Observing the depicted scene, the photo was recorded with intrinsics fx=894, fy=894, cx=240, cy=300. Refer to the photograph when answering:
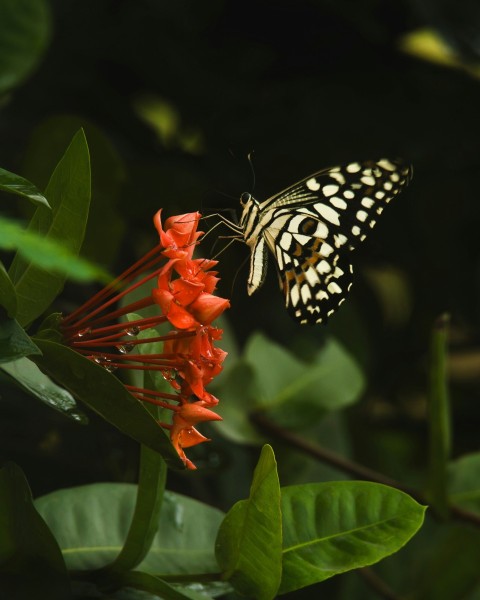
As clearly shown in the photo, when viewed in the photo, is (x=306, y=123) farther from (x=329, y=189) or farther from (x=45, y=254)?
(x=45, y=254)

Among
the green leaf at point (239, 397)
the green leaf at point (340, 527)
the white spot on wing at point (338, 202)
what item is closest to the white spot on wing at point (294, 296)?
the white spot on wing at point (338, 202)

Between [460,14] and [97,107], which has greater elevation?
A: [460,14]

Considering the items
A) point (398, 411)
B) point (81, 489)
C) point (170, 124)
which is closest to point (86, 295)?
point (81, 489)

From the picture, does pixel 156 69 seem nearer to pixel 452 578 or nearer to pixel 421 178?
pixel 421 178

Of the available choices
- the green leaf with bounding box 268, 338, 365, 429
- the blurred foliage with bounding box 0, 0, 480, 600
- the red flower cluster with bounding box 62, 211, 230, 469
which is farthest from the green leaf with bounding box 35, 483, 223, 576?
the blurred foliage with bounding box 0, 0, 480, 600

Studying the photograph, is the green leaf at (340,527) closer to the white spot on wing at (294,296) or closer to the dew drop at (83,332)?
the dew drop at (83,332)

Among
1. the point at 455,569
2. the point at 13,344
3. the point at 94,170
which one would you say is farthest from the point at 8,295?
the point at 455,569
